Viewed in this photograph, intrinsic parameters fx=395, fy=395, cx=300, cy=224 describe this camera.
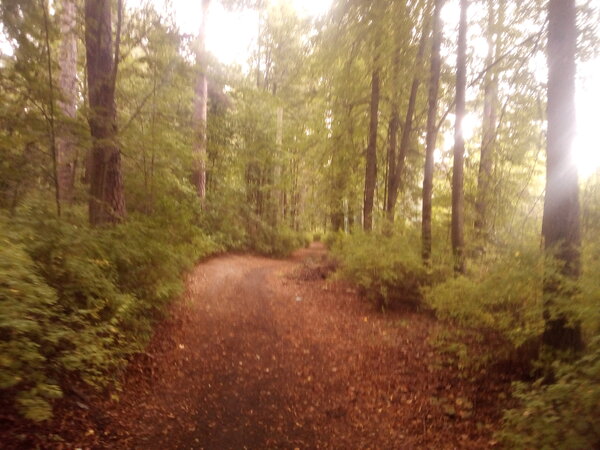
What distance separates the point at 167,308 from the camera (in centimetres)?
692

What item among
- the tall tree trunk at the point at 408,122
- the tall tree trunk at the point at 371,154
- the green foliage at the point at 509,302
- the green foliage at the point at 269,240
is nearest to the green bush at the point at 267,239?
the green foliage at the point at 269,240

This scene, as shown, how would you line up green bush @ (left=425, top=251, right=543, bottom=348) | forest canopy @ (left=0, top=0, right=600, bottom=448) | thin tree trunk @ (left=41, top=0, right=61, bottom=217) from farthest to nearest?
thin tree trunk @ (left=41, top=0, right=61, bottom=217) < green bush @ (left=425, top=251, right=543, bottom=348) < forest canopy @ (left=0, top=0, right=600, bottom=448)

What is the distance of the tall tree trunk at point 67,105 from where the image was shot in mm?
6547

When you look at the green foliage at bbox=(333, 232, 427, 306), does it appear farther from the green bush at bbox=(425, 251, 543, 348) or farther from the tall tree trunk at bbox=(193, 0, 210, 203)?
the tall tree trunk at bbox=(193, 0, 210, 203)

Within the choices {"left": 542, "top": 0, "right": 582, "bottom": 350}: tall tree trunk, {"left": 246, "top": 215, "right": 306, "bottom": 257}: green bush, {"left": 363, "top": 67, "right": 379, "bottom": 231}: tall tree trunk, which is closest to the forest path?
{"left": 542, "top": 0, "right": 582, "bottom": 350}: tall tree trunk

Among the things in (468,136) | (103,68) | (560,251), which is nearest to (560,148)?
(560,251)

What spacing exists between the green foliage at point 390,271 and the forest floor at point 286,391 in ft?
1.96

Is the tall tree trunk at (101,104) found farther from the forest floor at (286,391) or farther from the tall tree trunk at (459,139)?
the tall tree trunk at (459,139)

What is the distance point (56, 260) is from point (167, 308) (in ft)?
8.44

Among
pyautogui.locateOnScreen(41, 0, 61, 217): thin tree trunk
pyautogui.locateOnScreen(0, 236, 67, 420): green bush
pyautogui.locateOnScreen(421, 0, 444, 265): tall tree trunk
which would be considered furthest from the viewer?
pyautogui.locateOnScreen(421, 0, 444, 265): tall tree trunk

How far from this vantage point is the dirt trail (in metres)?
4.15

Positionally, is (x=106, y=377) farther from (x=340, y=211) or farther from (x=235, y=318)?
(x=340, y=211)

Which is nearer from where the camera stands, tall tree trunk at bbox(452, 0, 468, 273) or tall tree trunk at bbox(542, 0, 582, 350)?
tall tree trunk at bbox(542, 0, 582, 350)

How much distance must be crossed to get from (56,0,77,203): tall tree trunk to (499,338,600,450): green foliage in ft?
23.9
